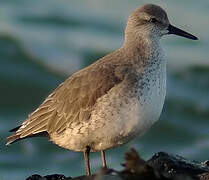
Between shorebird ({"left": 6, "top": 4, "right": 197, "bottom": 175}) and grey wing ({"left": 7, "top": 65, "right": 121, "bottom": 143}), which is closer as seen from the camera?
shorebird ({"left": 6, "top": 4, "right": 197, "bottom": 175})

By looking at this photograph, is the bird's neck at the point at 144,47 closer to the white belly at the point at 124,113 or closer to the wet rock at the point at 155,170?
the white belly at the point at 124,113

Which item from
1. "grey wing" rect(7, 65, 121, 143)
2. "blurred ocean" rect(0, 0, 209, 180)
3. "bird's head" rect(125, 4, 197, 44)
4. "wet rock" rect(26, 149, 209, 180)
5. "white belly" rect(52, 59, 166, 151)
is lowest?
"wet rock" rect(26, 149, 209, 180)

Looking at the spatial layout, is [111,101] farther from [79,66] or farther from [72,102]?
[79,66]

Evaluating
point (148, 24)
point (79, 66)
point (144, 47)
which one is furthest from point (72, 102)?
point (79, 66)

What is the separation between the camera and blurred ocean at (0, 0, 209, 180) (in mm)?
16625

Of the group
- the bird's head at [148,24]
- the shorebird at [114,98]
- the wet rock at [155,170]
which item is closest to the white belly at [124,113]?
the shorebird at [114,98]

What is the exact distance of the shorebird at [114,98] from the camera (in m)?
8.32

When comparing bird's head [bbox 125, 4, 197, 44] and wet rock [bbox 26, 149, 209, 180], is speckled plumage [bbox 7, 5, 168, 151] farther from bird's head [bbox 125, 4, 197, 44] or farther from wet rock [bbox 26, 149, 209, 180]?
wet rock [bbox 26, 149, 209, 180]

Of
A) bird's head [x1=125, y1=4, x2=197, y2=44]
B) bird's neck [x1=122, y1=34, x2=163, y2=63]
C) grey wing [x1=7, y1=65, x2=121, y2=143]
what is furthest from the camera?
bird's head [x1=125, y1=4, x2=197, y2=44]

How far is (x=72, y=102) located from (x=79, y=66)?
32.0 ft

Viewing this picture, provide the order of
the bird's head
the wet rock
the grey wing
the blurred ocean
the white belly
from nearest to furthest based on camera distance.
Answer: the wet rock, the white belly, the grey wing, the bird's head, the blurred ocean

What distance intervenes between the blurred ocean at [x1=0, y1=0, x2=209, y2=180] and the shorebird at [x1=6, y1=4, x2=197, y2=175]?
21.9 ft

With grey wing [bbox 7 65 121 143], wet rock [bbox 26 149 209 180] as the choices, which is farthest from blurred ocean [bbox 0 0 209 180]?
wet rock [bbox 26 149 209 180]

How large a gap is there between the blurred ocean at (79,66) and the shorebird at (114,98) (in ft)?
21.9
